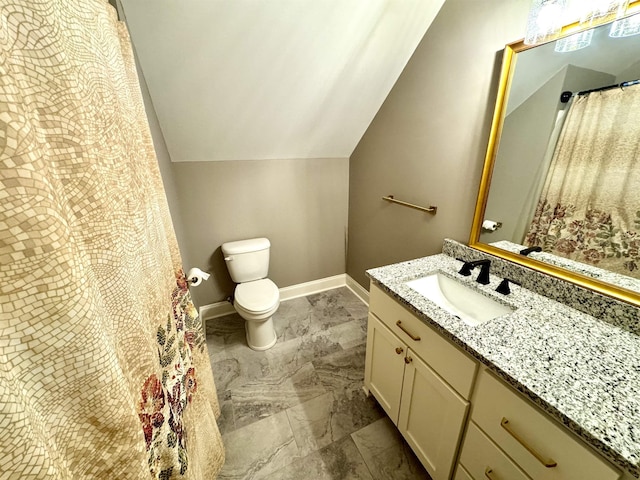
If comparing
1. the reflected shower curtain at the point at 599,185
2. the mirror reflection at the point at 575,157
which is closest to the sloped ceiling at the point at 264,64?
the mirror reflection at the point at 575,157

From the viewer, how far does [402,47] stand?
1.45 meters

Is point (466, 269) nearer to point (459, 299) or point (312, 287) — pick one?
point (459, 299)

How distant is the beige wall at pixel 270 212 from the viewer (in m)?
1.93

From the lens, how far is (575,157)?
0.92m

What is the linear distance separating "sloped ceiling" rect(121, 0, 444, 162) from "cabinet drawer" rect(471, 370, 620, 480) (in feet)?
5.50

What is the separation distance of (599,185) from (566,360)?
0.64 meters

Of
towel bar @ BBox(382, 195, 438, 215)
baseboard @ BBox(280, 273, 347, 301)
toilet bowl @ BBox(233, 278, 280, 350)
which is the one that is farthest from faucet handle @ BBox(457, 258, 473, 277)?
baseboard @ BBox(280, 273, 347, 301)

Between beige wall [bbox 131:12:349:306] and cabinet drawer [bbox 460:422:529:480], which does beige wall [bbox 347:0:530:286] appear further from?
cabinet drawer [bbox 460:422:529:480]

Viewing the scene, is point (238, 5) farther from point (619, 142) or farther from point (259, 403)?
point (259, 403)

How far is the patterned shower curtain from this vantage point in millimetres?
285

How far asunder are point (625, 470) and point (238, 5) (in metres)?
1.92

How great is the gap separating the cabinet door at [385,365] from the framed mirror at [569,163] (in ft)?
2.27

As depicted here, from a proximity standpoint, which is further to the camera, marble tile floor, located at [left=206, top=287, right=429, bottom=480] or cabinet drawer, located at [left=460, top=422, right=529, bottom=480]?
marble tile floor, located at [left=206, top=287, right=429, bottom=480]

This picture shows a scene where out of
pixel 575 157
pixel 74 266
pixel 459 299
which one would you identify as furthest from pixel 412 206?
pixel 74 266
